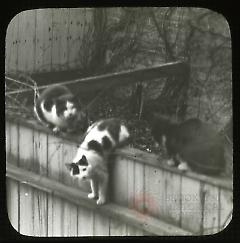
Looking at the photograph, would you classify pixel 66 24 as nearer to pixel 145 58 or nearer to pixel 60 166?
pixel 145 58

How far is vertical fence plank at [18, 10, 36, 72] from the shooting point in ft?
5.22

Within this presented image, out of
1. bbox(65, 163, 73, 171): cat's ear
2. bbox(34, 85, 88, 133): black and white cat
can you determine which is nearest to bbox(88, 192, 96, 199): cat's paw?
bbox(65, 163, 73, 171): cat's ear

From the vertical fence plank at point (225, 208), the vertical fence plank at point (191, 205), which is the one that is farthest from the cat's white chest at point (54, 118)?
Answer: the vertical fence plank at point (225, 208)

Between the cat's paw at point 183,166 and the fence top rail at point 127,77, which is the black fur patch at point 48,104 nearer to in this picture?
the fence top rail at point 127,77

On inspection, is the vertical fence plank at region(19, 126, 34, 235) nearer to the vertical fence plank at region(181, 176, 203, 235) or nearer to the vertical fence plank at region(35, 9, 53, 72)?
the vertical fence plank at region(35, 9, 53, 72)

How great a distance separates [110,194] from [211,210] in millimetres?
315

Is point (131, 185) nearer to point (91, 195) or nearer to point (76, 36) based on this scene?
point (91, 195)

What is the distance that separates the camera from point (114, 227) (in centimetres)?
164

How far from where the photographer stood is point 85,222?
1.64m

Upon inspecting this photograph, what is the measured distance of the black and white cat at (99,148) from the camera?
62.4 inches

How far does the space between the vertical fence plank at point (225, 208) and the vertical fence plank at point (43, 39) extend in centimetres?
67

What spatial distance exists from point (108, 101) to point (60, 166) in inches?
9.9

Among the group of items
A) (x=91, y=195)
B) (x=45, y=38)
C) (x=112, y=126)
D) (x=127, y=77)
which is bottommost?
(x=91, y=195)

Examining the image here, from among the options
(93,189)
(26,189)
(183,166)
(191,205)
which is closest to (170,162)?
(183,166)
